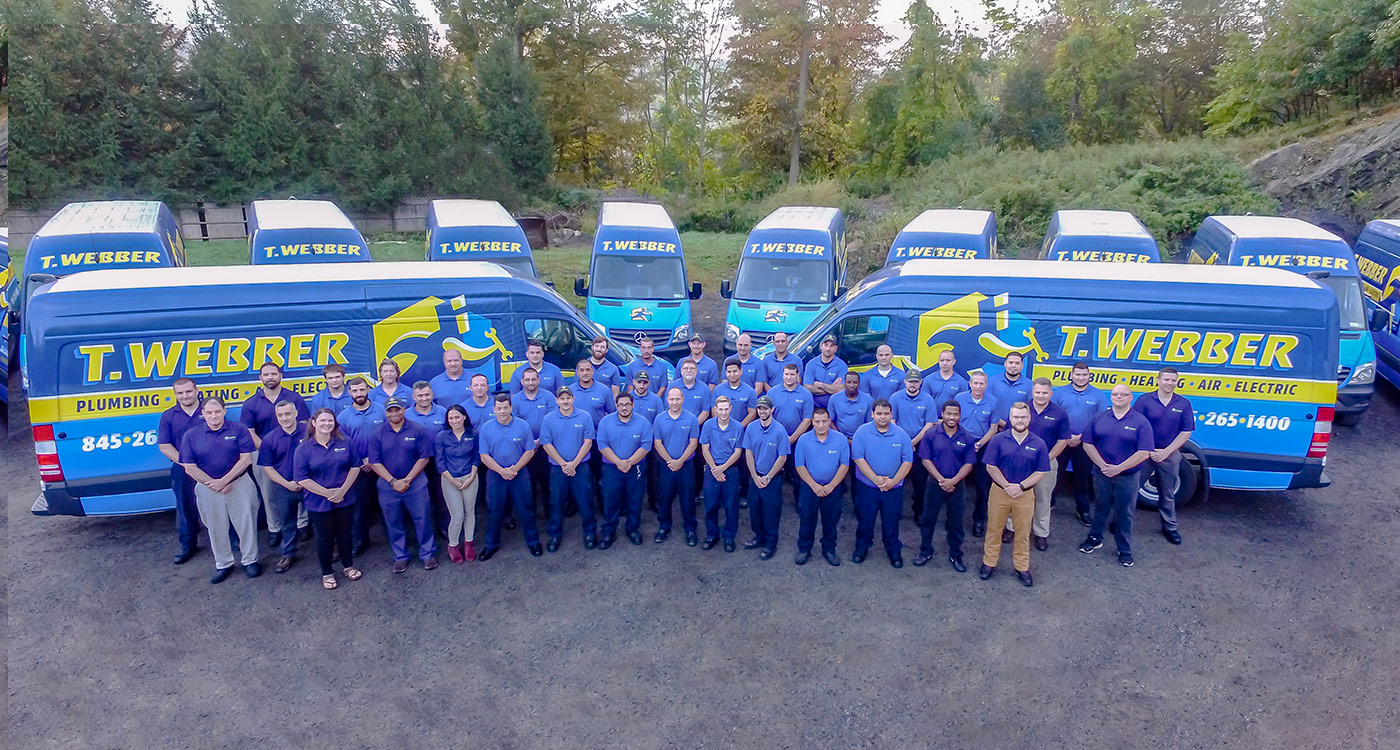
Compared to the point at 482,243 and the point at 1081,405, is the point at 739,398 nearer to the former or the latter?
the point at 1081,405

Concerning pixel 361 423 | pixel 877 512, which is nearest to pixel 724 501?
pixel 877 512

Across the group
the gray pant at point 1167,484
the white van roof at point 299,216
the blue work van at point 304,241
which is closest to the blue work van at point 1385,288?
the gray pant at point 1167,484

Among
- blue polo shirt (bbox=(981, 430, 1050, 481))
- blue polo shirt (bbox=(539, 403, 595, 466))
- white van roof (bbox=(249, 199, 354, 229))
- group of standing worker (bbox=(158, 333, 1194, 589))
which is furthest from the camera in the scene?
white van roof (bbox=(249, 199, 354, 229))

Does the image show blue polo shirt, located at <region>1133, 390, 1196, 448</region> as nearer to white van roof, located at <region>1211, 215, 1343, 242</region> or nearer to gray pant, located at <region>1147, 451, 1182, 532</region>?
gray pant, located at <region>1147, 451, 1182, 532</region>

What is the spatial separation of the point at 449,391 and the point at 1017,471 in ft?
16.5

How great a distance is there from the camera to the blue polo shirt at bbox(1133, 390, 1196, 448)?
6.84 meters

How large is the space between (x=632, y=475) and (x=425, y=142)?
23693mm

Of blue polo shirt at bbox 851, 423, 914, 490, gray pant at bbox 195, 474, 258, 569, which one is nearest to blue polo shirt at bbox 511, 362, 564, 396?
gray pant at bbox 195, 474, 258, 569

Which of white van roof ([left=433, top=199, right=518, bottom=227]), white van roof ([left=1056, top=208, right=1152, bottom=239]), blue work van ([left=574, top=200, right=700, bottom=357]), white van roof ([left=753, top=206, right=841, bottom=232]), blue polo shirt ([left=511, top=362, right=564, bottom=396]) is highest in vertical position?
white van roof ([left=433, top=199, right=518, bottom=227])

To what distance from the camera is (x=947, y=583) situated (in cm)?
671

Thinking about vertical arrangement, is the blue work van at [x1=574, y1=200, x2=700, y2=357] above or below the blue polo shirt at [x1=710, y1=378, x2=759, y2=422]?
above

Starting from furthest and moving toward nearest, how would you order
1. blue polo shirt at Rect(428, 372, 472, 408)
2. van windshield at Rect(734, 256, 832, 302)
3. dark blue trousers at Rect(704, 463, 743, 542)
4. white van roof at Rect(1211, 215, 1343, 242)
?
van windshield at Rect(734, 256, 832, 302), white van roof at Rect(1211, 215, 1343, 242), blue polo shirt at Rect(428, 372, 472, 408), dark blue trousers at Rect(704, 463, 743, 542)

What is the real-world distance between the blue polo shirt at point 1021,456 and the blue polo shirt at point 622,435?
2.93m

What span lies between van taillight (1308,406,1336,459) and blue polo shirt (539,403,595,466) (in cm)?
649
